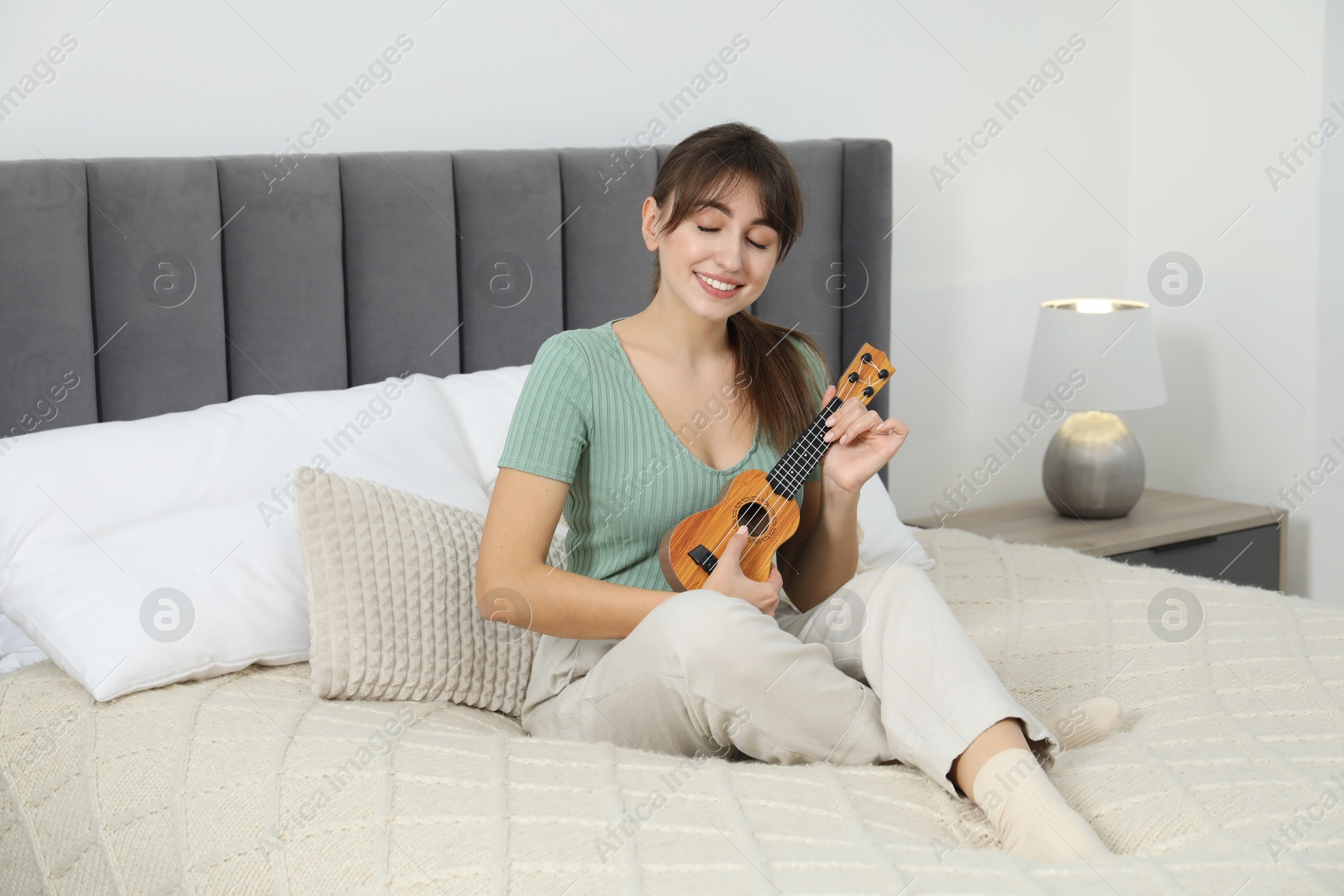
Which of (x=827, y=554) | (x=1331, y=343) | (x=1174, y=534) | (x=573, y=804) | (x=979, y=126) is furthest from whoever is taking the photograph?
(x=979, y=126)

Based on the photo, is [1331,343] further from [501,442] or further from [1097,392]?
[501,442]

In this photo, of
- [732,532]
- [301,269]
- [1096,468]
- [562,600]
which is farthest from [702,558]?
[1096,468]

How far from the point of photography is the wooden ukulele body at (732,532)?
137 cm

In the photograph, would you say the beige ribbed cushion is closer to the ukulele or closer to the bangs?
the ukulele

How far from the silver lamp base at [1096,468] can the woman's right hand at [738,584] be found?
1.39 m

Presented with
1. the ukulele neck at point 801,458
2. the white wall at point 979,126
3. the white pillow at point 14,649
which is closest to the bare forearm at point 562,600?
the ukulele neck at point 801,458

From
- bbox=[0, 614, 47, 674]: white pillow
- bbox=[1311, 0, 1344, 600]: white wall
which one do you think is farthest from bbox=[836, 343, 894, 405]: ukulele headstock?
bbox=[1311, 0, 1344, 600]: white wall

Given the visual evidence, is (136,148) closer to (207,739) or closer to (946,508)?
(207,739)

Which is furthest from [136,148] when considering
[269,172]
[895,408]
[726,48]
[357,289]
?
[895,408]

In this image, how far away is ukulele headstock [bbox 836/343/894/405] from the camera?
148 cm

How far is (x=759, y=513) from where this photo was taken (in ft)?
4.67

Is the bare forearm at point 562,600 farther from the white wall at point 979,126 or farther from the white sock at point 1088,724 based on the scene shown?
the white wall at point 979,126

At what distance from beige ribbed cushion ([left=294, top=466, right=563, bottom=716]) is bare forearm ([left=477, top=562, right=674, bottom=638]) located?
5.3 inches

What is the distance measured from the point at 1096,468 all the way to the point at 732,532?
1.37 m
